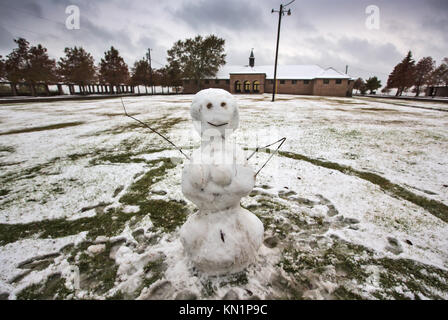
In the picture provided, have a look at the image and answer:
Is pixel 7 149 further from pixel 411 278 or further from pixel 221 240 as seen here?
pixel 411 278

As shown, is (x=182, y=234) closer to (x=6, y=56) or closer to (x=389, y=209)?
(x=389, y=209)

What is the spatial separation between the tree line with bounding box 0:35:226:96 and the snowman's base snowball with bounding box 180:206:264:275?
41.1 m

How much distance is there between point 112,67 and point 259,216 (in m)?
45.7

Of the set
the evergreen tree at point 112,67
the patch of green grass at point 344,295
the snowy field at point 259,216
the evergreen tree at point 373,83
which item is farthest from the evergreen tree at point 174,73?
the evergreen tree at point 373,83

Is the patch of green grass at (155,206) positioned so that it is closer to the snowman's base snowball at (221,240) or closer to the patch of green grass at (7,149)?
the snowman's base snowball at (221,240)

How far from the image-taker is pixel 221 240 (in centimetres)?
170

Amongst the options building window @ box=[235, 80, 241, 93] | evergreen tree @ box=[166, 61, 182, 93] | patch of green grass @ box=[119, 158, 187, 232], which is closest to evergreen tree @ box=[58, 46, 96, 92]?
evergreen tree @ box=[166, 61, 182, 93]

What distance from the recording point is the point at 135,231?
7.97 ft

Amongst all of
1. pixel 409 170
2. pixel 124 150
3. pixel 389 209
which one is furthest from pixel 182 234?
pixel 409 170

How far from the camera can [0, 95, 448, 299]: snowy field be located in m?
1.73

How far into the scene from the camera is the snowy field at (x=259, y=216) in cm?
173

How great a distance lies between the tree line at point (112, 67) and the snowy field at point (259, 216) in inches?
1491

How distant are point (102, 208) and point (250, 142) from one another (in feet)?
14.2
